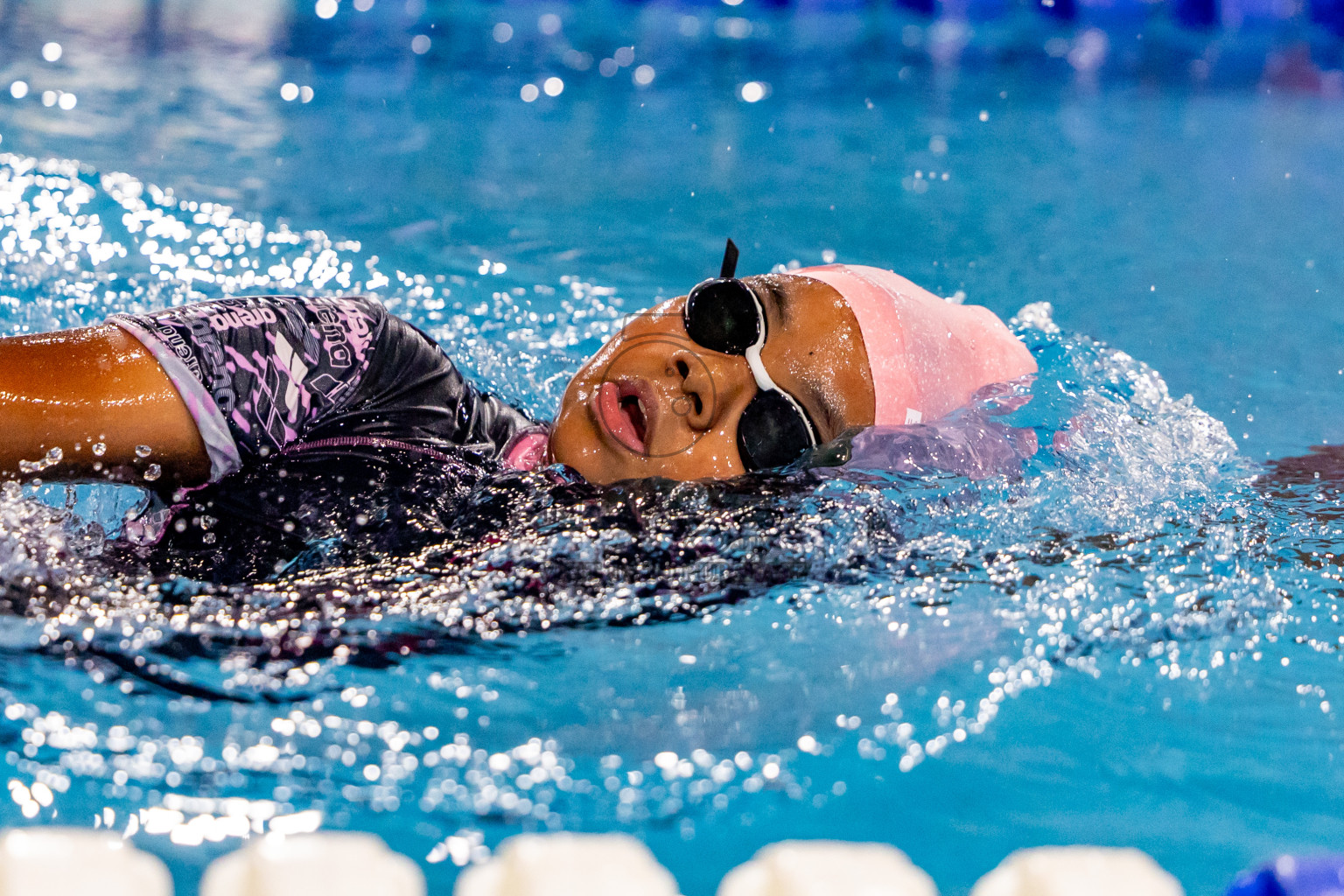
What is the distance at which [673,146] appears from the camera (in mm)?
5070

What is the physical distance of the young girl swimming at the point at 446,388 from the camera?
5.44 feet

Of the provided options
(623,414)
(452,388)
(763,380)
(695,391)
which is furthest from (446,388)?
(763,380)

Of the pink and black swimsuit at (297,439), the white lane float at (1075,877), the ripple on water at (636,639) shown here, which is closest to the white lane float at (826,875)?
the white lane float at (1075,877)

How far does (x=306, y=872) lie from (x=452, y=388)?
1171mm

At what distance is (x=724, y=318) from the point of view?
2.04 meters

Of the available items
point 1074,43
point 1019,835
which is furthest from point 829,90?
point 1019,835

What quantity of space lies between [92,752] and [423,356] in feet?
2.79

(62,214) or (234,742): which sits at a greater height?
(62,214)

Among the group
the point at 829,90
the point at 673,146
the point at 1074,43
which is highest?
the point at 1074,43

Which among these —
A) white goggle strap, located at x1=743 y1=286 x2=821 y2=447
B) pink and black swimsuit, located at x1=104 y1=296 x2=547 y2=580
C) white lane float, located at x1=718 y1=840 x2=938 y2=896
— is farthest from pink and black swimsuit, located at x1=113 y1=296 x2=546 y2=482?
white lane float, located at x1=718 y1=840 x2=938 y2=896

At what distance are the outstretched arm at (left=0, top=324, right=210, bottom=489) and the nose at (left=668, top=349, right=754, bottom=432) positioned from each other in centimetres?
77

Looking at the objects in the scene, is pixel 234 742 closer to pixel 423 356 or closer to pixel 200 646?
pixel 200 646

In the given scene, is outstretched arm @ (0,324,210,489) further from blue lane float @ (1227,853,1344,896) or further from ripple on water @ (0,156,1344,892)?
blue lane float @ (1227,853,1344,896)

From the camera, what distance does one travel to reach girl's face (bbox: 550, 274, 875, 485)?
197 cm
